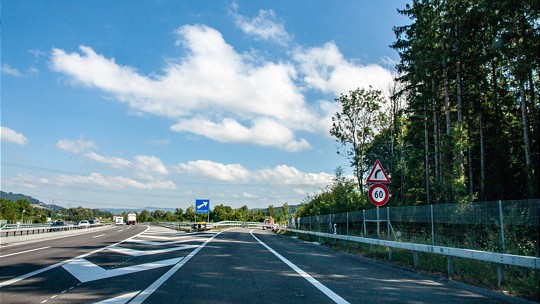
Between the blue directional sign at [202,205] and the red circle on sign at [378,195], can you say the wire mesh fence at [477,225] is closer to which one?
the red circle on sign at [378,195]

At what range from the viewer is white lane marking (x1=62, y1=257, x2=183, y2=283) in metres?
8.83

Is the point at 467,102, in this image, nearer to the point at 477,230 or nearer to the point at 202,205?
the point at 477,230

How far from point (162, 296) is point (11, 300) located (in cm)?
231

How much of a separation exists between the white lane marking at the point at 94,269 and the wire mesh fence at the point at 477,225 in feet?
26.5

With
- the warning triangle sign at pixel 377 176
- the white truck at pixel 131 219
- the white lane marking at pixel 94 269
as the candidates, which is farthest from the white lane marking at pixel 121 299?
the white truck at pixel 131 219

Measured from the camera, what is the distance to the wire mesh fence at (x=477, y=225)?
8.72 meters

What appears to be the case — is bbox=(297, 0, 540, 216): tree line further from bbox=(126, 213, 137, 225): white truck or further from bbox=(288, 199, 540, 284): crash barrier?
bbox=(126, 213, 137, 225): white truck

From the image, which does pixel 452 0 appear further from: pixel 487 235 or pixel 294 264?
pixel 294 264

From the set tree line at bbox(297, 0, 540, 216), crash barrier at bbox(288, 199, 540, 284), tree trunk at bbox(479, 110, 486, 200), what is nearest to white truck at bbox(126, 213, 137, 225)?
tree line at bbox(297, 0, 540, 216)

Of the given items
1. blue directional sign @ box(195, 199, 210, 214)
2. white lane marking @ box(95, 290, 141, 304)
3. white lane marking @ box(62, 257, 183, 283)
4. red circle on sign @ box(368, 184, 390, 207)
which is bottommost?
white lane marking @ box(62, 257, 183, 283)

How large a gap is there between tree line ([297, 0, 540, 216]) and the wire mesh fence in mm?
9095

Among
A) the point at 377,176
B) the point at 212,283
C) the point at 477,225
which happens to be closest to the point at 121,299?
the point at 212,283

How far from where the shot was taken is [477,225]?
10.7 metres

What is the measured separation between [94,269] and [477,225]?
9.97m
